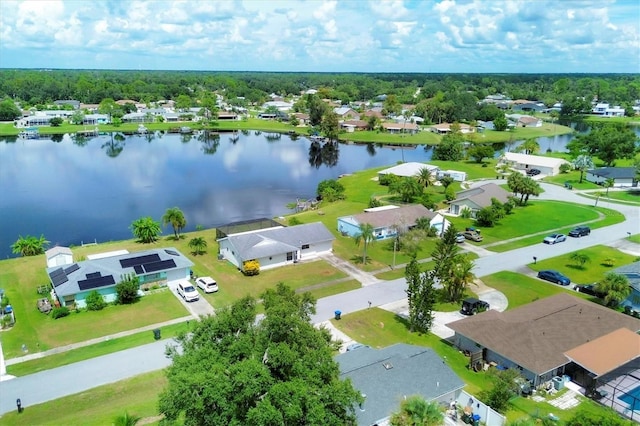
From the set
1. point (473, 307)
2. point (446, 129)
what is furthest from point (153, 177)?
point (446, 129)

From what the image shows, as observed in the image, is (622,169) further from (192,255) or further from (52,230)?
(52,230)

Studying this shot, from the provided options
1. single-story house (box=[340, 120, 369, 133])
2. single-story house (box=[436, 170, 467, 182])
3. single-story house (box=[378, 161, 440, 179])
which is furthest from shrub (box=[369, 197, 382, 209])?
single-story house (box=[340, 120, 369, 133])

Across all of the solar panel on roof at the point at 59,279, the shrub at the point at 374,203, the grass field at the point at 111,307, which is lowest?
the grass field at the point at 111,307

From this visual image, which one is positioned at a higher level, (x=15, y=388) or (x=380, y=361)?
(x=380, y=361)

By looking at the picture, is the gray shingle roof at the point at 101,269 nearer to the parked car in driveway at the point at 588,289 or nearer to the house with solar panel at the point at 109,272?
the house with solar panel at the point at 109,272

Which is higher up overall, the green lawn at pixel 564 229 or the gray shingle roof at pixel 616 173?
the gray shingle roof at pixel 616 173

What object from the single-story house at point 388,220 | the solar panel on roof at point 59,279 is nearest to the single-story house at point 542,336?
the single-story house at point 388,220

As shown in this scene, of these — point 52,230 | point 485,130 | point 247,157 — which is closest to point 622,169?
point 485,130

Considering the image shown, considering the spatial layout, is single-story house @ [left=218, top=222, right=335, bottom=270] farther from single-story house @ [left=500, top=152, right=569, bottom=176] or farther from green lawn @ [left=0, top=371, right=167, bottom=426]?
single-story house @ [left=500, top=152, right=569, bottom=176]
